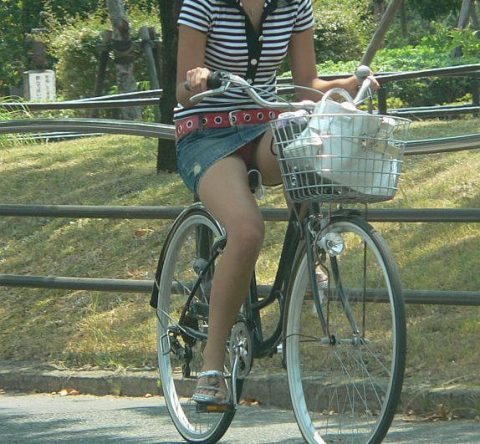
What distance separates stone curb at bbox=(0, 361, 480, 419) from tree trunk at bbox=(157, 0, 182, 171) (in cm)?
332

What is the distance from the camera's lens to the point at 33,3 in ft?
110

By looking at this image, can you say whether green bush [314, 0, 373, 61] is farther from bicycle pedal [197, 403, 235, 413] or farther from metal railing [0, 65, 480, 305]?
bicycle pedal [197, 403, 235, 413]

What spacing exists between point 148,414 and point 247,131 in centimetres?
192

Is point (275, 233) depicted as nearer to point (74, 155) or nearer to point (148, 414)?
point (148, 414)

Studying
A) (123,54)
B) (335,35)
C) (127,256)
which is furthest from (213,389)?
(335,35)

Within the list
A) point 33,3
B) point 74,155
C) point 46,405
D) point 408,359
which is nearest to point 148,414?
point 46,405

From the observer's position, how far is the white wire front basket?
4.66m

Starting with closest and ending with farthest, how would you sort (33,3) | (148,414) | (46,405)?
1. (148,414)
2. (46,405)
3. (33,3)

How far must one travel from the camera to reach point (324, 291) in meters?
4.98

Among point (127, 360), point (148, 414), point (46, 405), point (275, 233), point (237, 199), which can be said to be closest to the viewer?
point (237, 199)

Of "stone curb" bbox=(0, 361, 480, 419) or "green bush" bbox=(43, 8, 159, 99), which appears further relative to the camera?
"green bush" bbox=(43, 8, 159, 99)

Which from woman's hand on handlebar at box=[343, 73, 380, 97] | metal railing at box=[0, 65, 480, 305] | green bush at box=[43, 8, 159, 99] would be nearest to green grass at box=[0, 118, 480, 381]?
metal railing at box=[0, 65, 480, 305]

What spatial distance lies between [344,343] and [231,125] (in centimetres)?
100

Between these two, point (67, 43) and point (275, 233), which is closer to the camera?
point (275, 233)
